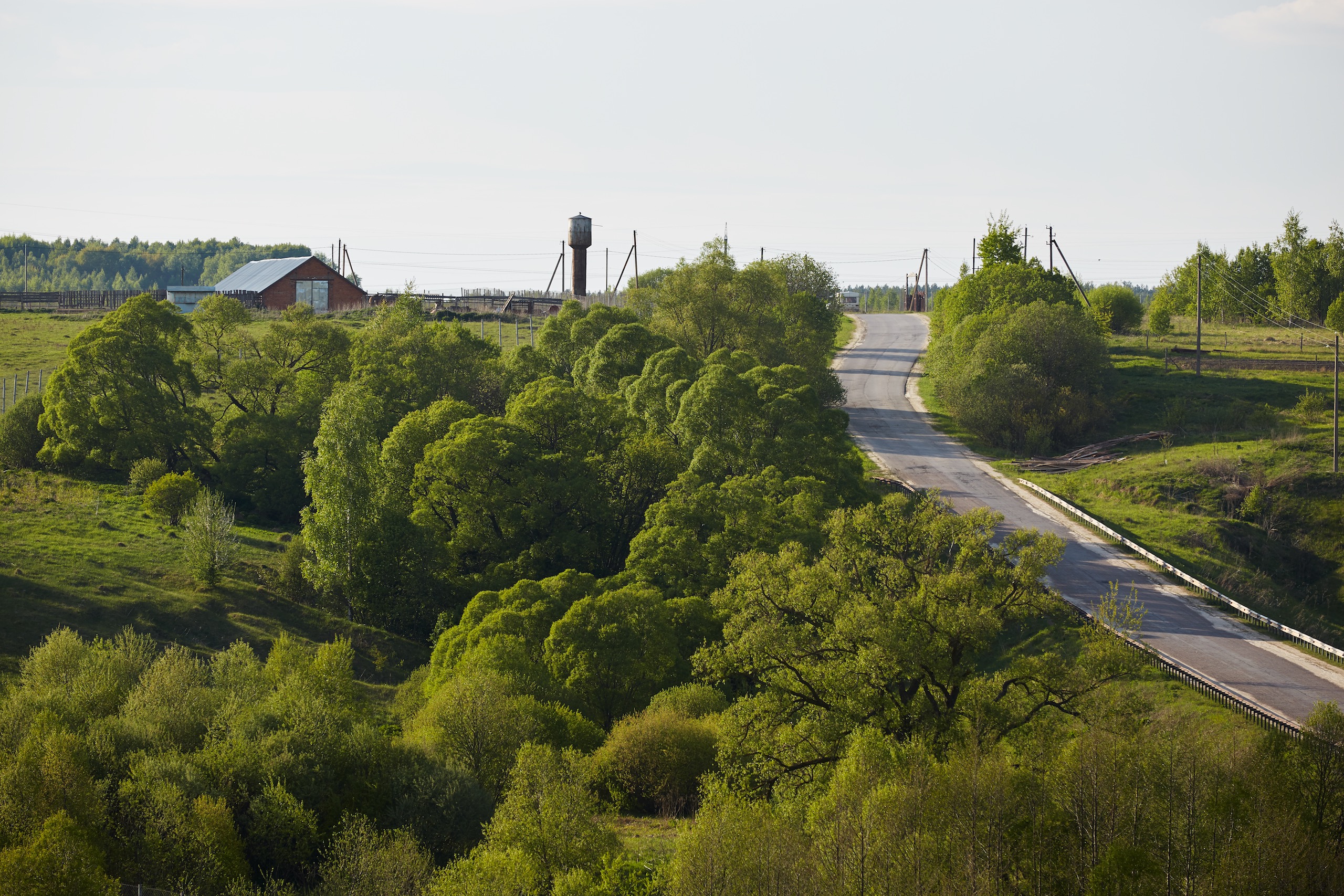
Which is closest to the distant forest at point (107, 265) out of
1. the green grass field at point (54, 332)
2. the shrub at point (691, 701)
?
the green grass field at point (54, 332)

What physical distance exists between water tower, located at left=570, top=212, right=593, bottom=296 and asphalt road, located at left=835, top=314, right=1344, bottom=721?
2501 cm

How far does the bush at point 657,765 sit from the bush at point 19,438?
4244 cm

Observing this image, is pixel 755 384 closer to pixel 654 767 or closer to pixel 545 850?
pixel 654 767

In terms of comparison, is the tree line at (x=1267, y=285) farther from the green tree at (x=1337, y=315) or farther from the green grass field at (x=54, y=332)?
the green grass field at (x=54, y=332)

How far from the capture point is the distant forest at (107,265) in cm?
17888

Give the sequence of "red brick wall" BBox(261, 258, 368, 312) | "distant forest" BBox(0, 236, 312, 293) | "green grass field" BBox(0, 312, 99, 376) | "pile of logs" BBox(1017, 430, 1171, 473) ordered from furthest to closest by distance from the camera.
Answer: "distant forest" BBox(0, 236, 312, 293) → "red brick wall" BBox(261, 258, 368, 312) → "green grass field" BBox(0, 312, 99, 376) → "pile of logs" BBox(1017, 430, 1171, 473)

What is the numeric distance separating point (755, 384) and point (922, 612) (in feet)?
84.1

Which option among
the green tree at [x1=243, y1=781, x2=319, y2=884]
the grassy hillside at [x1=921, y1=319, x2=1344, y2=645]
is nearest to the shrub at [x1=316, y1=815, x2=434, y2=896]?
the green tree at [x1=243, y1=781, x2=319, y2=884]

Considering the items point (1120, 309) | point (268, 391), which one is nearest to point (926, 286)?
point (1120, 309)

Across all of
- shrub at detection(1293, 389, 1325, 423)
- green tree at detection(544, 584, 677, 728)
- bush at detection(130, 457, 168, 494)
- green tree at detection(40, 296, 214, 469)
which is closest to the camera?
green tree at detection(544, 584, 677, 728)

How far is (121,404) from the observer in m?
57.2

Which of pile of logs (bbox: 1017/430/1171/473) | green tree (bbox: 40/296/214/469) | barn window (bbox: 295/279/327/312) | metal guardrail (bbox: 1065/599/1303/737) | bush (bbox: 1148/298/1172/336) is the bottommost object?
metal guardrail (bbox: 1065/599/1303/737)

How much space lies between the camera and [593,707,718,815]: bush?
31047 mm

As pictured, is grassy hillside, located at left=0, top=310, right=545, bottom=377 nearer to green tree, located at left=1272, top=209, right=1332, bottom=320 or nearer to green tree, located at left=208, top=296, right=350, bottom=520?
green tree, located at left=208, top=296, right=350, bottom=520
